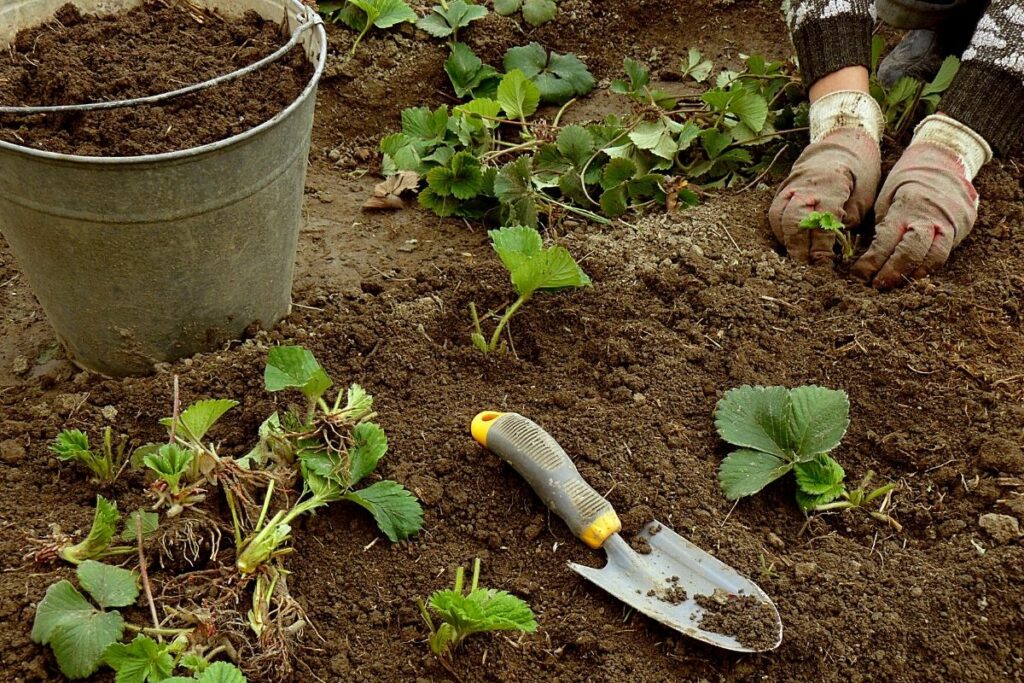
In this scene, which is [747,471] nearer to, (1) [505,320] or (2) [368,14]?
(1) [505,320]

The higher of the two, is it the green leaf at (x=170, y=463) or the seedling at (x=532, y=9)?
the seedling at (x=532, y=9)

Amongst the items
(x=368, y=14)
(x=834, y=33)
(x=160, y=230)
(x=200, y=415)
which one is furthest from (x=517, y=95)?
(x=200, y=415)

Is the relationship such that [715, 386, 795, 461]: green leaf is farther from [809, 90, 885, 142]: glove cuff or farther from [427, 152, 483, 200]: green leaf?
[427, 152, 483, 200]: green leaf

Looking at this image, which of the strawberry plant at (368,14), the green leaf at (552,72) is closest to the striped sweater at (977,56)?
the green leaf at (552,72)

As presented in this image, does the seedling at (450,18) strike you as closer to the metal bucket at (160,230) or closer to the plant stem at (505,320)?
the metal bucket at (160,230)

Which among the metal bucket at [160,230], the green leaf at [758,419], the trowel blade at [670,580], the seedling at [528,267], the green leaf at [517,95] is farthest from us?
the green leaf at [517,95]

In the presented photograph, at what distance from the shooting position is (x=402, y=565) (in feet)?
5.70

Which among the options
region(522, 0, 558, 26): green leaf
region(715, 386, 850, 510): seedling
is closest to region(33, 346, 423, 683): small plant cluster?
region(715, 386, 850, 510): seedling

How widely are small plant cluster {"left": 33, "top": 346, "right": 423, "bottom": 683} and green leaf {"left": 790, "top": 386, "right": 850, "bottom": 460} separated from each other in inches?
29.0

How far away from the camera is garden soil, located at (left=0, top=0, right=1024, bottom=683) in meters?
1.62

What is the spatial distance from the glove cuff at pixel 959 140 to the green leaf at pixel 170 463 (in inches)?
74.3

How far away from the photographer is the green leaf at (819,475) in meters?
1.82

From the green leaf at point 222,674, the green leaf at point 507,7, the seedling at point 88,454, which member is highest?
the green leaf at point 507,7

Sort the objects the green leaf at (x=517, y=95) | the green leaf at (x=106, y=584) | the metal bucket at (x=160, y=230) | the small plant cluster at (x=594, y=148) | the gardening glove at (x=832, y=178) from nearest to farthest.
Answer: the green leaf at (x=106, y=584)
the metal bucket at (x=160, y=230)
the gardening glove at (x=832, y=178)
the small plant cluster at (x=594, y=148)
the green leaf at (x=517, y=95)
